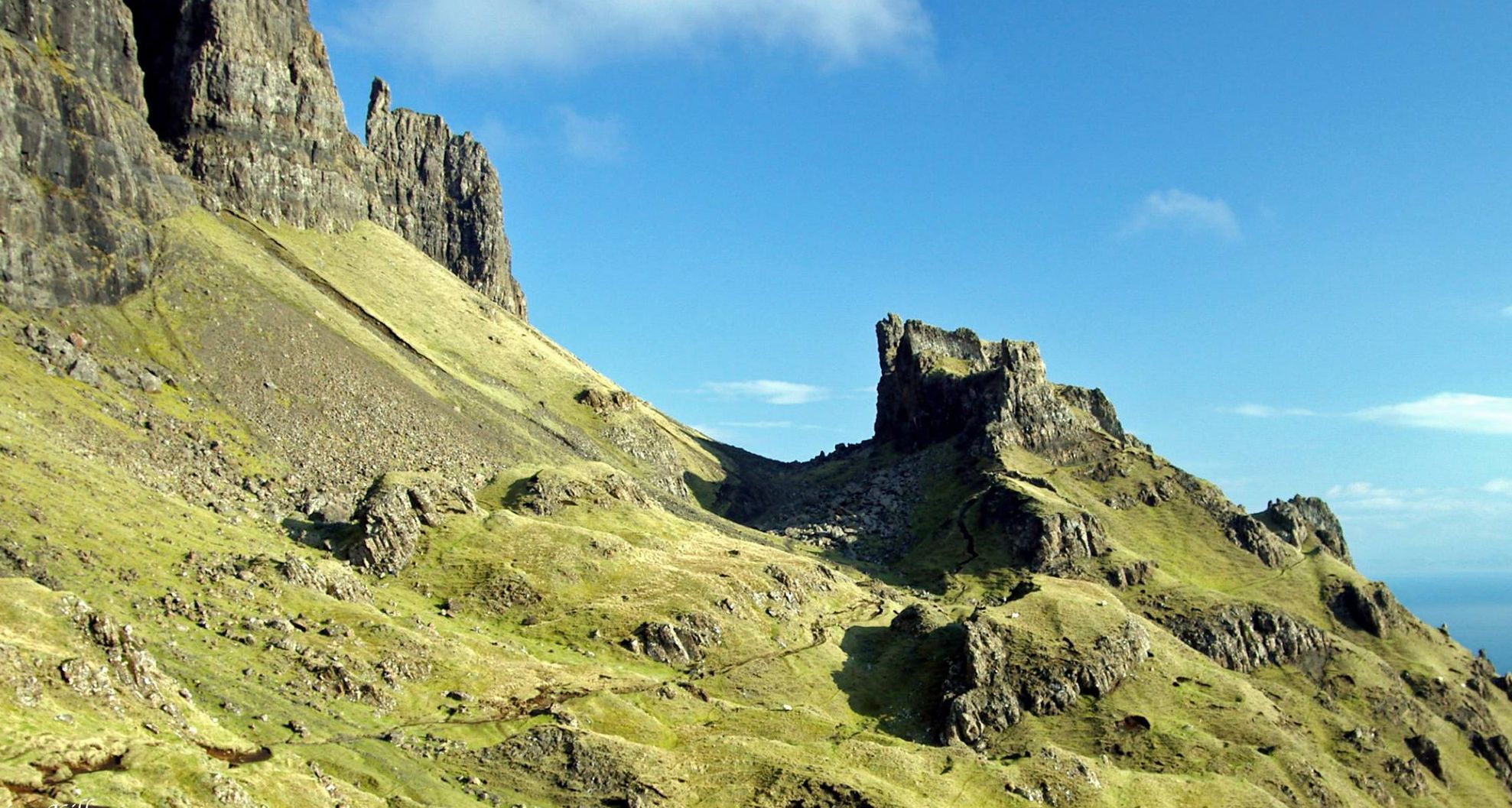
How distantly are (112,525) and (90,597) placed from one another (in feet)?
63.1

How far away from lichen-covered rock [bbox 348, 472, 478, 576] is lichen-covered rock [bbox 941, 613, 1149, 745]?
80.4 m

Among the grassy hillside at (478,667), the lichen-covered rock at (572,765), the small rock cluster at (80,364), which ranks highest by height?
the small rock cluster at (80,364)

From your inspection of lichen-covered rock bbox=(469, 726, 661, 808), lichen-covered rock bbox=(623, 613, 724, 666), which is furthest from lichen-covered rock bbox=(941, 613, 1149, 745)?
lichen-covered rock bbox=(469, 726, 661, 808)

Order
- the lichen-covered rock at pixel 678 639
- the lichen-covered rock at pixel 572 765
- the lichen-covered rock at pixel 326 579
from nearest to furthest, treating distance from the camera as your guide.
Result: the lichen-covered rock at pixel 572 765, the lichen-covered rock at pixel 326 579, the lichen-covered rock at pixel 678 639

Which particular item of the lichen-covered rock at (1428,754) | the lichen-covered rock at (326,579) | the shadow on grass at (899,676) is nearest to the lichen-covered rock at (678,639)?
the shadow on grass at (899,676)

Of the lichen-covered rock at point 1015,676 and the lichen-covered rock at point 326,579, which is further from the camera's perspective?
the lichen-covered rock at point 1015,676

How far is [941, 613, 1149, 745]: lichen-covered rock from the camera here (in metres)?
158

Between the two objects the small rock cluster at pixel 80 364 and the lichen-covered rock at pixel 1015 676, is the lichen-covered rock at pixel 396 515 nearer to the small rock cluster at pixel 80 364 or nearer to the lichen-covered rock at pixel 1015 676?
the small rock cluster at pixel 80 364

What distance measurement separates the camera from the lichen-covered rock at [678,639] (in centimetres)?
15750

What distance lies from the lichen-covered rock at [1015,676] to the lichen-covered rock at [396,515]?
80407 millimetres

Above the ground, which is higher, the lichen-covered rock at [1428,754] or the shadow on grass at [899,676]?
the lichen-covered rock at [1428,754]

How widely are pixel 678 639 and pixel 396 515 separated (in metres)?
44.9

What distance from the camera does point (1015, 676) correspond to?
539 ft

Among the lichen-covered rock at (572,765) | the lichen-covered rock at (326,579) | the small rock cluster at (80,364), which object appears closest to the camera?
the lichen-covered rock at (572,765)
